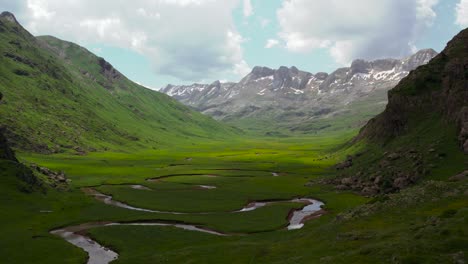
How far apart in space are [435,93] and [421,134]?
22520 mm

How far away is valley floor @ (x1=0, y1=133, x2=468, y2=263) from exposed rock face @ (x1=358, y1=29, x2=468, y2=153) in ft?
140

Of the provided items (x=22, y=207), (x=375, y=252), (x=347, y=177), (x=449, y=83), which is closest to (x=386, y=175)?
(x=347, y=177)

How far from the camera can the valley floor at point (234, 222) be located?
41281mm

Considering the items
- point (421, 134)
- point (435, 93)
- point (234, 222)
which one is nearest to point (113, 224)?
point (234, 222)

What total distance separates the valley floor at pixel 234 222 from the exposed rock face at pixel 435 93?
42.6 metres

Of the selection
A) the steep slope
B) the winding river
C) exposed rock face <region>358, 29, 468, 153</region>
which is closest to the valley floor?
the winding river

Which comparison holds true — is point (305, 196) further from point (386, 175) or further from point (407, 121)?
point (407, 121)

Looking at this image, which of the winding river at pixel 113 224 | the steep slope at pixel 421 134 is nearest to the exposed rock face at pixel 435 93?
the steep slope at pixel 421 134

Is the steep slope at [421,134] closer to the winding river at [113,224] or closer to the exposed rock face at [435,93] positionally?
the exposed rock face at [435,93]

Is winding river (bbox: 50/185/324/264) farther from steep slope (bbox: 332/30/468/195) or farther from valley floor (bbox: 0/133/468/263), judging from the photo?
steep slope (bbox: 332/30/468/195)

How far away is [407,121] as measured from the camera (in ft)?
476

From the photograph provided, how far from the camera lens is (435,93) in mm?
141500

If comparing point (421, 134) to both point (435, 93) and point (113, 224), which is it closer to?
point (435, 93)

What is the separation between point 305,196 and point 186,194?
37.2 m
